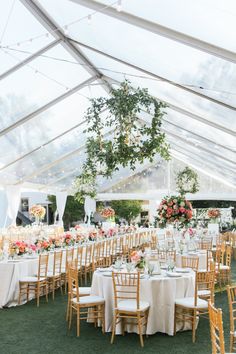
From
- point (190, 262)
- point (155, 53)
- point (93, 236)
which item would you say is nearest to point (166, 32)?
point (155, 53)

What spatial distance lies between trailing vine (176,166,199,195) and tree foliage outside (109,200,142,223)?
18.4ft

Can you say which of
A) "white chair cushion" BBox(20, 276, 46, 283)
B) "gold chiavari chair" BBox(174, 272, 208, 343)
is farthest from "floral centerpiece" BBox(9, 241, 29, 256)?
"gold chiavari chair" BBox(174, 272, 208, 343)

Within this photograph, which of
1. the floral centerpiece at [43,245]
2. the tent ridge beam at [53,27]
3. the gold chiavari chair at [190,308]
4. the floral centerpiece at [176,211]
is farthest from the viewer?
the floral centerpiece at [43,245]

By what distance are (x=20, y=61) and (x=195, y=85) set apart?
4187 mm

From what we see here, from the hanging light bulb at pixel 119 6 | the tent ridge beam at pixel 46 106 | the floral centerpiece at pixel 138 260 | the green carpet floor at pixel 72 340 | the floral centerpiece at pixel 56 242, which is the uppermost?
the tent ridge beam at pixel 46 106

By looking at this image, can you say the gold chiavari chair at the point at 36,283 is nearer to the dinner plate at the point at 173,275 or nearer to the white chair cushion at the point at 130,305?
the white chair cushion at the point at 130,305

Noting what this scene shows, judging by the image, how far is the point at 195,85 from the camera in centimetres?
823

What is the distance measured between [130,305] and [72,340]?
907 mm

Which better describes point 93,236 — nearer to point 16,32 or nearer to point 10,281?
point 10,281

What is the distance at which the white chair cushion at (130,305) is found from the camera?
19.9 ft

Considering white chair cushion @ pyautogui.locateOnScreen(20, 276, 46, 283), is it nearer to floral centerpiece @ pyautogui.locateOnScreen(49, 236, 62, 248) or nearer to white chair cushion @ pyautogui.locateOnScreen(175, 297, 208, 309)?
floral centerpiece @ pyautogui.locateOnScreen(49, 236, 62, 248)

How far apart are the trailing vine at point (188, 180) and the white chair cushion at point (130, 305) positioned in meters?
14.0

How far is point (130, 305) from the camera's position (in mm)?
6191

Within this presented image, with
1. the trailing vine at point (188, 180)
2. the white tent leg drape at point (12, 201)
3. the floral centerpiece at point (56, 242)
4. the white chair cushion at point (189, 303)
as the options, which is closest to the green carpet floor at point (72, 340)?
the white chair cushion at point (189, 303)
